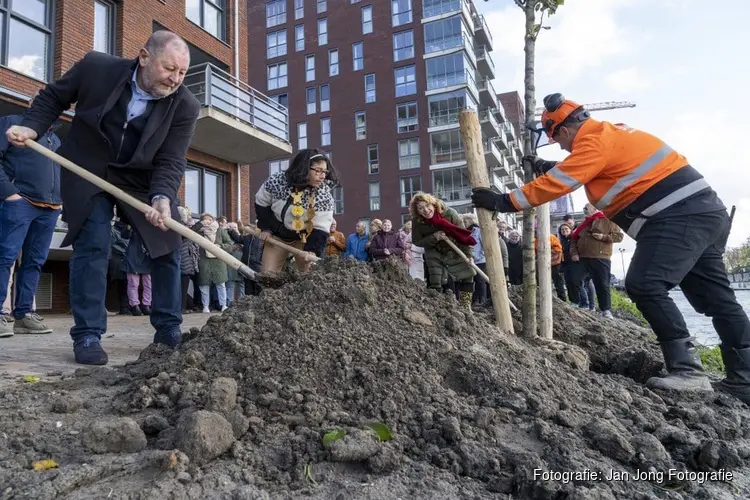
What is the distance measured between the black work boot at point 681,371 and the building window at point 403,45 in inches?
1384

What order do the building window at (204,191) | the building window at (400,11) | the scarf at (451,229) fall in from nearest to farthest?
the scarf at (451,229), the building window at (204,191), the building window at (400,11)

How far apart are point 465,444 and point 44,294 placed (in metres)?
11.8

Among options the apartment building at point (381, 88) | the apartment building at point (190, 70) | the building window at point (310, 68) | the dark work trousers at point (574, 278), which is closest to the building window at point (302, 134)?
the apartment building at point (381, 88)

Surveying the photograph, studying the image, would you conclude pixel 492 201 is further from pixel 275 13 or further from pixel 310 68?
pixel 275 13

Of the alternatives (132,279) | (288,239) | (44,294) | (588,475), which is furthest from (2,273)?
(44,294)

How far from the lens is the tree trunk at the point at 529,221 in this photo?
388cm

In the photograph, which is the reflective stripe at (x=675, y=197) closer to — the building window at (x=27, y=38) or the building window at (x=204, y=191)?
the building window at (x=27, y=38)

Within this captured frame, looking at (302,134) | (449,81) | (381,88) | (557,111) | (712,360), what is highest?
(381,88)

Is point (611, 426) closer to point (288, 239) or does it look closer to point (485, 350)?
point (485, 350)

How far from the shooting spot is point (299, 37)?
131 ft

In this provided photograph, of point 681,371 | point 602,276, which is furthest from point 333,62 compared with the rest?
point 681,371

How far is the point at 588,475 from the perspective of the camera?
170 centimetres

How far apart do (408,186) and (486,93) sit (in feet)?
32.8

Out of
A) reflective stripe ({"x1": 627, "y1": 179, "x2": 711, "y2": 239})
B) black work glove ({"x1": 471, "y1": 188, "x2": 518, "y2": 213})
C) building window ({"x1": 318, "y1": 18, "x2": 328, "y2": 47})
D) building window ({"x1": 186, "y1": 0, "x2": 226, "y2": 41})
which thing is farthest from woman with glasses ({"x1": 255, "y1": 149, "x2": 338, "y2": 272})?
building window ({"x1": 318, "y1": 18, "x2": 328, "y2": 47})
